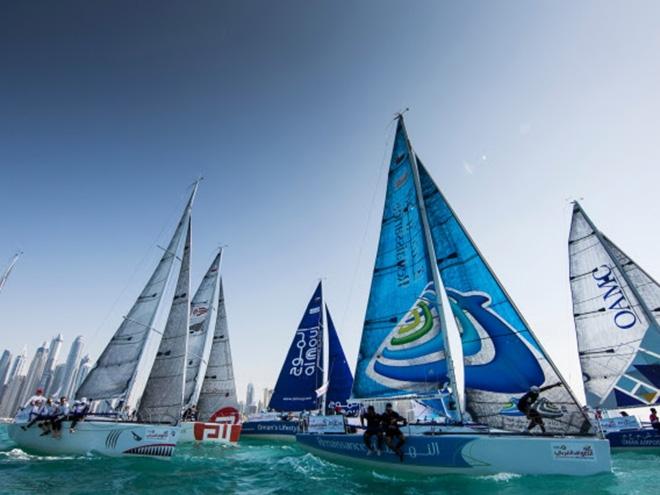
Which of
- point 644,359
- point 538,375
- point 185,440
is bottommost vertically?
point 185,440

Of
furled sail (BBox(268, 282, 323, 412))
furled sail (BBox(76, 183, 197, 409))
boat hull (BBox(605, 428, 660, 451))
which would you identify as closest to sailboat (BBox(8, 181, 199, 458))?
furled sail (BBox(76, 183, 197, 409))

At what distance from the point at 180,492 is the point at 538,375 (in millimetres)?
9549

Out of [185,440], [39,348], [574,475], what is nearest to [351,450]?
[574,475]

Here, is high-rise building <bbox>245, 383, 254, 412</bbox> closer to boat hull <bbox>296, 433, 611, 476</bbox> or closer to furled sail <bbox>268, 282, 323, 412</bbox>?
furled sail <bbox>268, 282, 323, 412</bbox>

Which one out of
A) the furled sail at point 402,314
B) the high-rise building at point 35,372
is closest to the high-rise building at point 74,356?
the high-rise building at point 35,372

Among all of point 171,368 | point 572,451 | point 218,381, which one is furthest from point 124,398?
point 572,451

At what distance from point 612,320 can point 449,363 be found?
11.9 meters

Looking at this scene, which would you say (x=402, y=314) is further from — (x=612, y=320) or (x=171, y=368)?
(x=612, y=320)

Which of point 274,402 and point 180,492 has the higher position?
point 274,402

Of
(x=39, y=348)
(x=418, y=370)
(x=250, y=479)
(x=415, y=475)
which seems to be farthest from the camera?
(x=39, y=348)

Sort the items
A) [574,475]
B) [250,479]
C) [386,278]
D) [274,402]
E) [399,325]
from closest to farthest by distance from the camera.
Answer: [574,475] < [250,479] < [399,325] < [386,278] < [274,402]

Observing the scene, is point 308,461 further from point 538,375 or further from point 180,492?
point 538,375

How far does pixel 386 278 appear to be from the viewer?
13.8 m

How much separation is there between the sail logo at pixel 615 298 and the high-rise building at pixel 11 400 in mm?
111060
